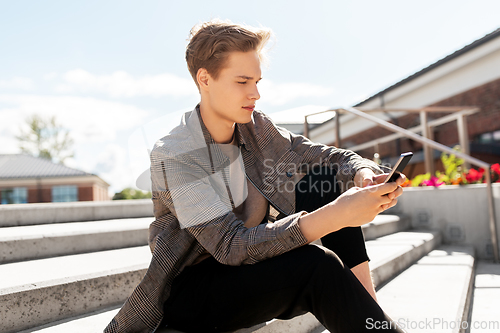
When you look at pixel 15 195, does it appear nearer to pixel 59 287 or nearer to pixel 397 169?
pixel 59 287

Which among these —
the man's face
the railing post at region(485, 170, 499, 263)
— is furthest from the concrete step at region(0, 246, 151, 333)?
the railing post at region(485, 170, 499, 263)

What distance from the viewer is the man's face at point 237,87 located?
120 cm

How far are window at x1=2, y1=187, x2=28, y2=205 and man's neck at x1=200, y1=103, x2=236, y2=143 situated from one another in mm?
28151

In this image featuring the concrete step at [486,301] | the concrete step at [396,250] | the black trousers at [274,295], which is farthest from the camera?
the concrete step at [396,250]

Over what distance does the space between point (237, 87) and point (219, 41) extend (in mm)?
159

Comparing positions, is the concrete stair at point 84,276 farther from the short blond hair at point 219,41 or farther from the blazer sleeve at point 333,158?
the short blond hair at point 219,41

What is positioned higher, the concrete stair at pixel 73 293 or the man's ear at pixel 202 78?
the man's ear at pixel 202 78

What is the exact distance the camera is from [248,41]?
120 centimetres

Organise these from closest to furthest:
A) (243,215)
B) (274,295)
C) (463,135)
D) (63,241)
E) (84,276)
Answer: (274,295) < (243,215) < (84,276) < (63,241) < (463,135)

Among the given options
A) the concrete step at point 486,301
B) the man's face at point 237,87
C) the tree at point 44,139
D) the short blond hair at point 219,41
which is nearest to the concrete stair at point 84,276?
the concrete step at point 486,301

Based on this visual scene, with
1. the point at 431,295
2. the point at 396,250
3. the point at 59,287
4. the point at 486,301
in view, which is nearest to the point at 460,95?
the point at 396,250

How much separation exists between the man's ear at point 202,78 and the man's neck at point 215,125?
3.1 inches

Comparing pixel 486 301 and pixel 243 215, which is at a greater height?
pixel 243 215

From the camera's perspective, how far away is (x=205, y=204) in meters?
1.02
